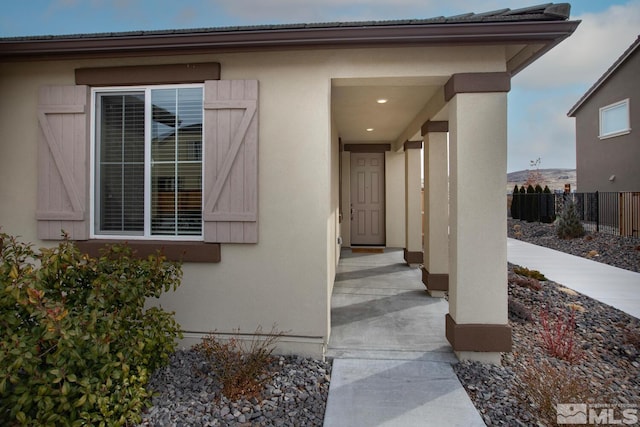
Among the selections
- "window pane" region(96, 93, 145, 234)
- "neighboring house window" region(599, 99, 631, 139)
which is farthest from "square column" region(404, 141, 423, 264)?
"neighboring house window" region(599, 99, 631, 139)

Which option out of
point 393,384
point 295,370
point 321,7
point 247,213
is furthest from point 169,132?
point 321,7

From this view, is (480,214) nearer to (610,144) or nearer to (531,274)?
(531,274)

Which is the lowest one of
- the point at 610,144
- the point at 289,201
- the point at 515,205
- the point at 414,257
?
the point at 414,257

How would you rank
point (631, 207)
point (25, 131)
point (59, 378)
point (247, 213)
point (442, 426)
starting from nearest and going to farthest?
point (59, 378)
point (442, 426)
point (247, 213)
point (25, 131)
point (631, 207)

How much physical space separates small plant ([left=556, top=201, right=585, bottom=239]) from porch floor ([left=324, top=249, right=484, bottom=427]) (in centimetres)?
846

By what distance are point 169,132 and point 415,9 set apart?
12346 millimetres

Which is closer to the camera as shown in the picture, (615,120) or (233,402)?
(233,402)

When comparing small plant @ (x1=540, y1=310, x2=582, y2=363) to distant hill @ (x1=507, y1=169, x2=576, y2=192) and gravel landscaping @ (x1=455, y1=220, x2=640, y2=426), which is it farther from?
distant hill @ (x1=507, y1=169, x2=576, y2=192)

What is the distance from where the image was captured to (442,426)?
2.59 m

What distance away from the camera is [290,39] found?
3.44m

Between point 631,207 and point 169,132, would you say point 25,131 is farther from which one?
point 631,207

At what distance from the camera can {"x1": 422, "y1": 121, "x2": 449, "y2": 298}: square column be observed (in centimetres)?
563

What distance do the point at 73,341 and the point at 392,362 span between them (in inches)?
105

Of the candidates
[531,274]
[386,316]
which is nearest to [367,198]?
[531,274]
